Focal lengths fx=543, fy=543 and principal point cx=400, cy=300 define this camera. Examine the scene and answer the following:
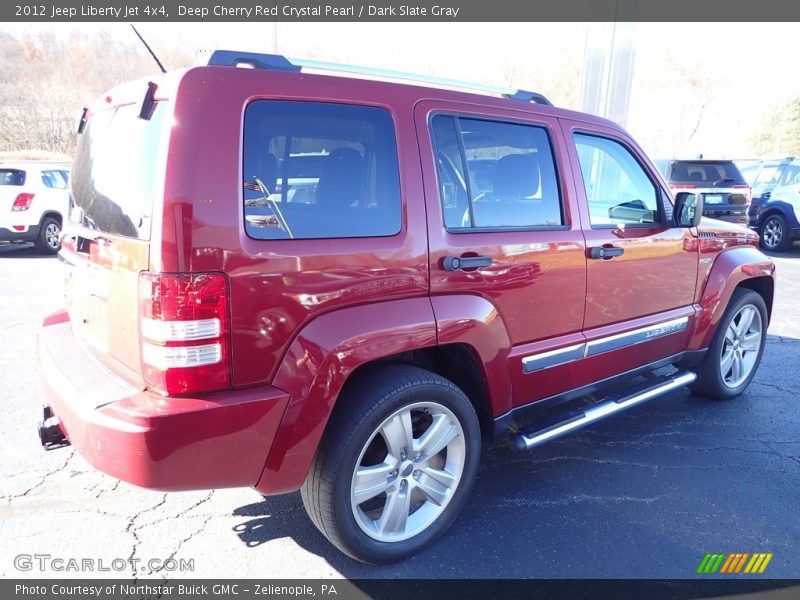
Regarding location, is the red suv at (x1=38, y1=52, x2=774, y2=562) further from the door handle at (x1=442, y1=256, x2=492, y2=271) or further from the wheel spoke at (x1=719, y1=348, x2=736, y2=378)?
the wheel spoke at (x1=719, y1=348, x2=736, y2=378)

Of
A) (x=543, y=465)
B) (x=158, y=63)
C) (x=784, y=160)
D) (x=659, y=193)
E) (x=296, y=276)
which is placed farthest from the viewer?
(x=784, y=160)

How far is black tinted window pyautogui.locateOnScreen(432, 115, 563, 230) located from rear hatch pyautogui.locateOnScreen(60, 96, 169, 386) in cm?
116

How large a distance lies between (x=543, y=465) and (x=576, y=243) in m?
1.31

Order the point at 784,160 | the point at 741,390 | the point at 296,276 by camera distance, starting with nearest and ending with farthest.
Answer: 1. the point at 296,276
2. the point at 741,390
3. the point at 784,160

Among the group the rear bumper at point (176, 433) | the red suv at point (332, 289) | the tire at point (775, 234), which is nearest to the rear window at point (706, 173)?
the tire at point (775, 234)

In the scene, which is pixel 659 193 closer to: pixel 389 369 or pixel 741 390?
pixel 741 390

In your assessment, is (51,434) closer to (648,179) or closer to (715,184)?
(648,179)

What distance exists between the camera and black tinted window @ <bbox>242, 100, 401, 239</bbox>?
192 centimetres

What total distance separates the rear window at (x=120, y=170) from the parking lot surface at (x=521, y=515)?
1.42m

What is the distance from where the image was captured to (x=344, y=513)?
215 cm

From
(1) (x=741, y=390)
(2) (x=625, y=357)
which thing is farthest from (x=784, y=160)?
(2) (x=625, y=357)

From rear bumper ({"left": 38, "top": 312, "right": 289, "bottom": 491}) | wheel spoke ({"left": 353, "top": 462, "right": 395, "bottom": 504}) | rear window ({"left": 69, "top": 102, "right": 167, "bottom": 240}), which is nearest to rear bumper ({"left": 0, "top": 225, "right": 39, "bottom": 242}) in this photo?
rear window ({"left": 69, "top": 102, "right": 167, "bottom": 240})

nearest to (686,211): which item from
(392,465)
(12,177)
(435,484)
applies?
(435,484)
